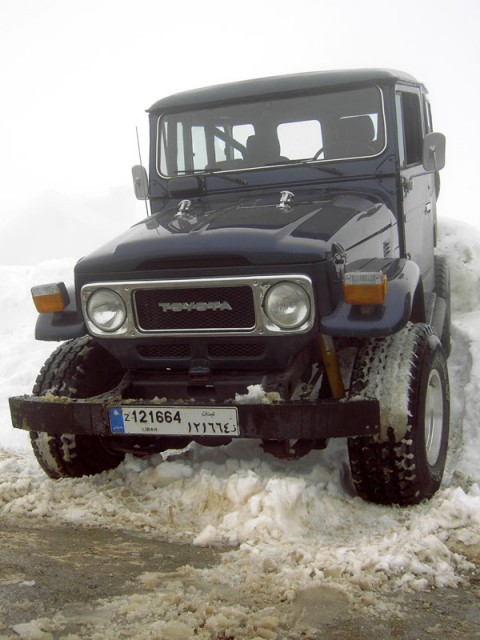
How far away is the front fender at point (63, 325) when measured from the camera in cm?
412

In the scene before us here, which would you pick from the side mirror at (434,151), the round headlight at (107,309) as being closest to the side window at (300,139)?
the side mirror at (434,151)

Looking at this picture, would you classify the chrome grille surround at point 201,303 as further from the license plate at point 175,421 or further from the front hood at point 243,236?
the license plate at point 175,421

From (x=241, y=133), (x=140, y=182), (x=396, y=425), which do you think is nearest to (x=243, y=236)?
(x=396, y=425)

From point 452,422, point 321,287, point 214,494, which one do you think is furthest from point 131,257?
point 452,422

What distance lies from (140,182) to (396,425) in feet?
8.22

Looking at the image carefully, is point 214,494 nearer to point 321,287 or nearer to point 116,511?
point 116,511

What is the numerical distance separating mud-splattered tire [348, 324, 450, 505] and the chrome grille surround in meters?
0.43

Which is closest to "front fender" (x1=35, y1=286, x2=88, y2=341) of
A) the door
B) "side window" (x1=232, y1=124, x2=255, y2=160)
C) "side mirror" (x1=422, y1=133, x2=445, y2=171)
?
"side window" (x1=232, y1=124, x2=255, y2=160)

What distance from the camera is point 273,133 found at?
4.89 m

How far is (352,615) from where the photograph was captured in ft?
9.20

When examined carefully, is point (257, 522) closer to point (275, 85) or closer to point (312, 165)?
point (312, 165)

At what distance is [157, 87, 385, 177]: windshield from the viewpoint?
4695 mm

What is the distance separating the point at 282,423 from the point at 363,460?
467 millimetres

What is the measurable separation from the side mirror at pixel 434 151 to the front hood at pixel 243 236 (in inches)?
28.3
